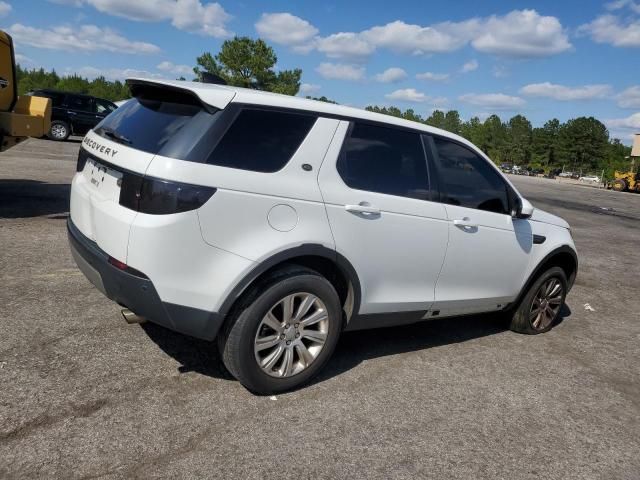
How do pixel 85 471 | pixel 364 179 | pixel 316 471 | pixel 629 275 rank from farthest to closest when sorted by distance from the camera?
pixel 629 275, pixel 364 179, pixel 316 471, pixel 85 471

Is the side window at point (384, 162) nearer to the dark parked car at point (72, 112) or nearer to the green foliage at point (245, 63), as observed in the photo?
the dark parked car at point (72, 112)

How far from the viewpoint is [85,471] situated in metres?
2.42

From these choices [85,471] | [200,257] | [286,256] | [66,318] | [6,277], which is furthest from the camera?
[6,277]

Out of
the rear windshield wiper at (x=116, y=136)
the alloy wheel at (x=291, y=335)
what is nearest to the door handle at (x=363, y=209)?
the alloy wheel at (x=291, y=335)

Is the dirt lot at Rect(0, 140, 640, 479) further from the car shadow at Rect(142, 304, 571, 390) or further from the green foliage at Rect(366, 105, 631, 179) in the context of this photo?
the green foliage at Rect(366, 105, 631, 179)

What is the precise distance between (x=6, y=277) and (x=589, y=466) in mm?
4757

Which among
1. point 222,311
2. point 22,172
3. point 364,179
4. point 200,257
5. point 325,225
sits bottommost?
point 22,172

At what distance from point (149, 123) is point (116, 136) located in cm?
27

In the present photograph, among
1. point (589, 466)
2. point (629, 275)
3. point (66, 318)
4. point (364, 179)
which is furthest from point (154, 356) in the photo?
point (629, 275)

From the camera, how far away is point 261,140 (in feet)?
10.0

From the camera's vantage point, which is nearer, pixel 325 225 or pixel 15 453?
pixel 15 453

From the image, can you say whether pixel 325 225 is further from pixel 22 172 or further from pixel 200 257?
pixel 22 172

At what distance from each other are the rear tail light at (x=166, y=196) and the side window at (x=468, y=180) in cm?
192

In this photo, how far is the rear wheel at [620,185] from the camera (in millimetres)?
42062
